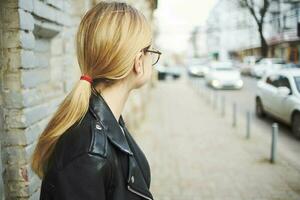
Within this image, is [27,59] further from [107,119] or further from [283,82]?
[283,82]

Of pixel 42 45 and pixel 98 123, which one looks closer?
pixel 98 123

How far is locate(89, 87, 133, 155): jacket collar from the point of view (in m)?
1.40

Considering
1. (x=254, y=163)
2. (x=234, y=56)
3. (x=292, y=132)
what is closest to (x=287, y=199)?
(x=254, y=163)

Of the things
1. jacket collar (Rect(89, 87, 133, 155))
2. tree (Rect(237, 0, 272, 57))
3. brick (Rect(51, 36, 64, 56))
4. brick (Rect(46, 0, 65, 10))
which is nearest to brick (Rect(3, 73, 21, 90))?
brick (Rect(46, 0, 65, 10))

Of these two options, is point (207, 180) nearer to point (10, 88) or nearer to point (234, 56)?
point (10, 88)

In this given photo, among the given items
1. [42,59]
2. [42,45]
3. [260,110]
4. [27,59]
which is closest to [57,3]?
[42,45]

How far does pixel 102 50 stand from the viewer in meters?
1.40

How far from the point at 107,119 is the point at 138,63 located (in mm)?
265

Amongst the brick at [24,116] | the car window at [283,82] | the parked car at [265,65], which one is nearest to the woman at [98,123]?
the brick at [24,116]

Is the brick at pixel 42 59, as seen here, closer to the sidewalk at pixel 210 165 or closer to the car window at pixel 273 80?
the sidewalk at pixel 210 165

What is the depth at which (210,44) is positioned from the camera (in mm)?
81000

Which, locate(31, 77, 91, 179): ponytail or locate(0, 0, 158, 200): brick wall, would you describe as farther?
locate(0, 0, 158, 200): brick wall

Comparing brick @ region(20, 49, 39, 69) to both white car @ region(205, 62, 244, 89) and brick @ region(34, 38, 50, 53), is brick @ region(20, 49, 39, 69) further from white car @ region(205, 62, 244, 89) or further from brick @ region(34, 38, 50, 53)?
white car @ region(205, 62, 244, 89)

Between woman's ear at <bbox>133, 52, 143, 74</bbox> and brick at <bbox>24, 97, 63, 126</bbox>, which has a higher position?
woman's ear at <bbox>133, 52, 143, 74</bbox>
